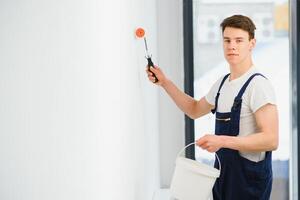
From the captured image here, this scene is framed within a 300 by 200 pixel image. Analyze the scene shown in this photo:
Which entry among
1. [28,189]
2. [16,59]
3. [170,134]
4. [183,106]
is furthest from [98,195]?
[170,134]

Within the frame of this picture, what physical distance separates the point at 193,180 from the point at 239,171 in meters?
0.23

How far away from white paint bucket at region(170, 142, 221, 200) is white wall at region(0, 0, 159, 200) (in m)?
0.52

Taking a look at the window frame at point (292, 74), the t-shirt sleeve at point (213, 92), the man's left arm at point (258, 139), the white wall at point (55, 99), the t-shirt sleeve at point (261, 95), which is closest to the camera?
the white wall at point (55, 99)

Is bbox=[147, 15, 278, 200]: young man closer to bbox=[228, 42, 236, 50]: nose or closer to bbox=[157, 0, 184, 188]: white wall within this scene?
bbox=[228, 42, 236, 50]: nose

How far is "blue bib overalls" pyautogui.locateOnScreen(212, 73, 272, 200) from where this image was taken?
5.26 ft

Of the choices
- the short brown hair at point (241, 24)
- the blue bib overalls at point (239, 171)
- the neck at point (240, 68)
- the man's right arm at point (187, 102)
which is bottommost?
the blue bib overalls at point (239, 171)

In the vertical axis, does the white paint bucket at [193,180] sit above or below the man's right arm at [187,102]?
below

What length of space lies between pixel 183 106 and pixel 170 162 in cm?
74

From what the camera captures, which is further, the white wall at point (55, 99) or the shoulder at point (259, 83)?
the shoulder at point (259, 83)

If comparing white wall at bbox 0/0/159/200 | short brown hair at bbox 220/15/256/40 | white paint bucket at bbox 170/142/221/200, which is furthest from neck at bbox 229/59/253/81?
white wall at bbox 0/0/159/200

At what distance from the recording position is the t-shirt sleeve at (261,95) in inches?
60.3

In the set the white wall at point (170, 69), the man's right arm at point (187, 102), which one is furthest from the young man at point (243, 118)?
the white wall at point (170, 69)

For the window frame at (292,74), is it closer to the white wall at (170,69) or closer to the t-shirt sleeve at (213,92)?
the white wall at (170,69)

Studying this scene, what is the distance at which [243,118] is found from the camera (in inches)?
63.3
